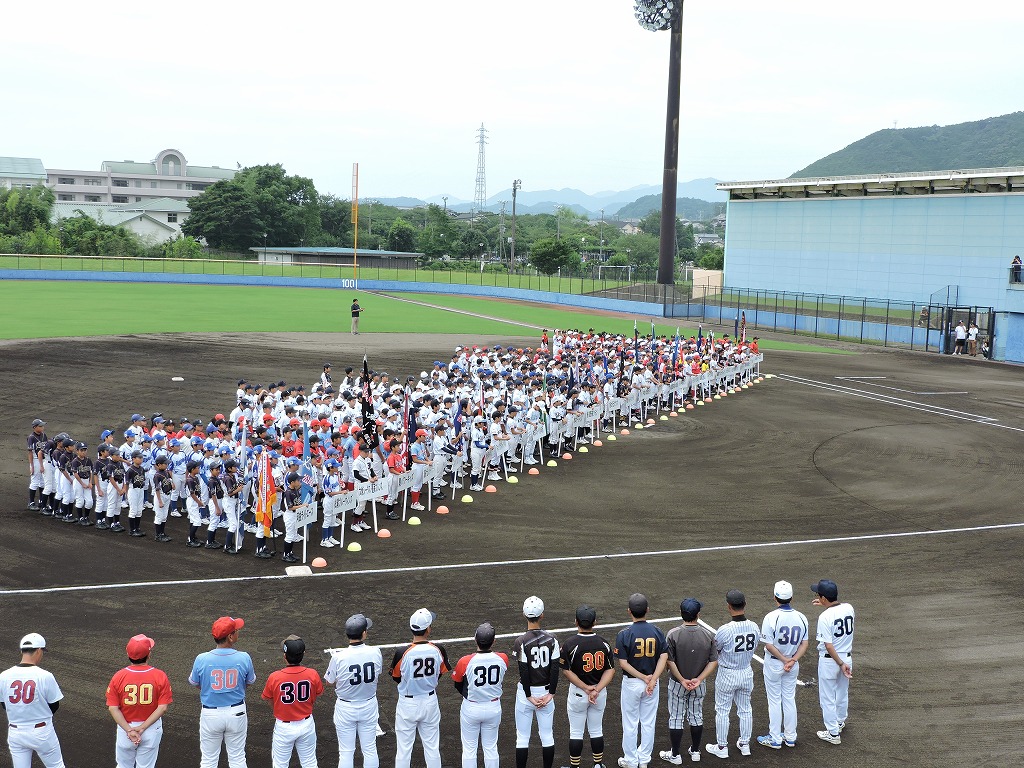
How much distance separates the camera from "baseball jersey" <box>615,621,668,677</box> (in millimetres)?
8797

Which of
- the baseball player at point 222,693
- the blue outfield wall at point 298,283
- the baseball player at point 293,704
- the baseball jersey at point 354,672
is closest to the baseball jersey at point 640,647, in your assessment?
the baseball jersey at point 354,672

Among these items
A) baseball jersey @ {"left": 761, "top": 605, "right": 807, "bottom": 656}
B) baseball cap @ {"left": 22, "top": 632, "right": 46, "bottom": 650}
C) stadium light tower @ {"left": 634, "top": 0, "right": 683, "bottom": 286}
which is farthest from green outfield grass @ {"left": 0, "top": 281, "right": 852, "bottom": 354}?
baseball jersey @ {"left": 761, "top": 605, "right": 807, "bottom": 656}

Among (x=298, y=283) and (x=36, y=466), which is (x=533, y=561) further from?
(x=298, y=283)

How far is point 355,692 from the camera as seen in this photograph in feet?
27.2

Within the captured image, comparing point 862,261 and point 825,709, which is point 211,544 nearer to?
point 825,709

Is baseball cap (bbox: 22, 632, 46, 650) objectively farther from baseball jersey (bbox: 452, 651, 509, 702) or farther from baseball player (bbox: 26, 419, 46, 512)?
baseball player (bbox: 26, 419, 46, 512)

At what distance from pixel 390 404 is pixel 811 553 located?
31.7 feet

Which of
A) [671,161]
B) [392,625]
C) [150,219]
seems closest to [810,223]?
[671,161]

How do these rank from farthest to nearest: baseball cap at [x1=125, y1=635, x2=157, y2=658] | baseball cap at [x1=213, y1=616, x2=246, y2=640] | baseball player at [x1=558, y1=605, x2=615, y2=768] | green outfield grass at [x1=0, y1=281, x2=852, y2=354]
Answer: green outfield grass at [x1=0, y1=281, x2=852, y2=354] → baseball player at [x1=558, y1=605, x2=615, y2=768] → baseball cap at [x1=213, y1=616, x2=246, y2=640] → baseball cap at [x1=125, y1=635, x2=157, y2=658]

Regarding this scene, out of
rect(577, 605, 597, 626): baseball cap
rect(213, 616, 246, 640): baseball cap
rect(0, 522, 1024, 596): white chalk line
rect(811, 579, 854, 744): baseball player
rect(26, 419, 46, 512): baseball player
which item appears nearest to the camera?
rect(213, 616, 246, 640): baseball cap

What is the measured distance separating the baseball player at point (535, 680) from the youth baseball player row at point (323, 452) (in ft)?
22.8

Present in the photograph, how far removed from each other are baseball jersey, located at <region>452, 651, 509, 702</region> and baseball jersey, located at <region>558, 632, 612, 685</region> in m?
0.70

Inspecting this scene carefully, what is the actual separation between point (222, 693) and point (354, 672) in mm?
1182

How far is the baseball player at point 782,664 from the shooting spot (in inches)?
371
